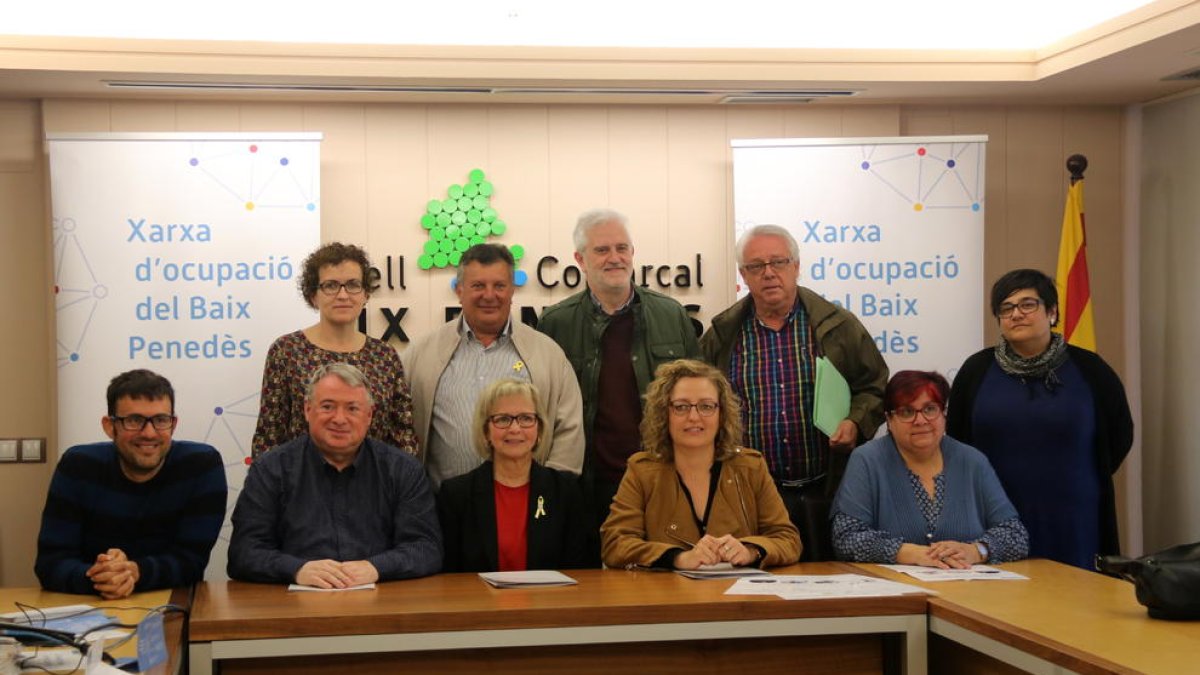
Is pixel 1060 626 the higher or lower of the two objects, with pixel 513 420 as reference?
lower

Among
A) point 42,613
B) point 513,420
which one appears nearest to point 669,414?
point 513,420

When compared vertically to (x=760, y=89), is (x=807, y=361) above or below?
below

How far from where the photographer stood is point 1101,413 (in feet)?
13.5

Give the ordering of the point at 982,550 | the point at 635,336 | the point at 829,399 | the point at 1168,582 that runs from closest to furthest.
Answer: the point at 1168,582, the point at 982,550, the point at 829,399, the point at 635,336

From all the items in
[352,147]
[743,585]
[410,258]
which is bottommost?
→ [743,585]

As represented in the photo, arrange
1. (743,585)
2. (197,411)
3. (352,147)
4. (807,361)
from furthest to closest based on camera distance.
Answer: (352,147), (197,411), (807,361), (743,585)

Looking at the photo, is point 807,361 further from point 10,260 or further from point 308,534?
point 10,260

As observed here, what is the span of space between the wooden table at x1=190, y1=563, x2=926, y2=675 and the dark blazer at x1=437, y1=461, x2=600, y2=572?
0.40m

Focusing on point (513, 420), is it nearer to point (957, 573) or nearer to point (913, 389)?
point (913, 389)

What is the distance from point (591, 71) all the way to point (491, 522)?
2039 mm

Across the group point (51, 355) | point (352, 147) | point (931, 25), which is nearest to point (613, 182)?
point (352, 147)

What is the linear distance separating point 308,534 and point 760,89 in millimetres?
2715

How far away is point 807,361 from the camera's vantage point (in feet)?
14.0

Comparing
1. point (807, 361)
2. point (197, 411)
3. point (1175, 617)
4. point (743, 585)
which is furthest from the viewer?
point (197, 411)
